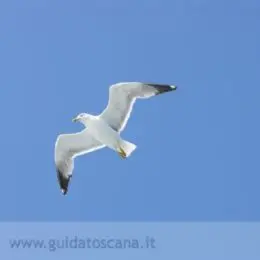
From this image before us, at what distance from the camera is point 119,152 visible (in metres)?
5.61

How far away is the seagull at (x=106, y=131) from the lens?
18.0ft

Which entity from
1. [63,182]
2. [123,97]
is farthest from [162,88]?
[63,182]

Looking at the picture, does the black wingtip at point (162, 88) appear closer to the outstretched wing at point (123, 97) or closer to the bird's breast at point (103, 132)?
the outstretched wing at point (123, 97)

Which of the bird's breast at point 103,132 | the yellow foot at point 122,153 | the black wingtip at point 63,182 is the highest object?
the bird's breast at point 103,132

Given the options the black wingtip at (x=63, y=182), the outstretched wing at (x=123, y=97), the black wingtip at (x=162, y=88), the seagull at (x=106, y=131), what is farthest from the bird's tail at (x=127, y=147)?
the black wingtip at (x=63, y=182)

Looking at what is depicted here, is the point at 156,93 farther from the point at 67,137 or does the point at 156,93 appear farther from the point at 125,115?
the point at 67,137

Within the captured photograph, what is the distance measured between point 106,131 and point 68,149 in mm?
396

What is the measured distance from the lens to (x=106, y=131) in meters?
5.74

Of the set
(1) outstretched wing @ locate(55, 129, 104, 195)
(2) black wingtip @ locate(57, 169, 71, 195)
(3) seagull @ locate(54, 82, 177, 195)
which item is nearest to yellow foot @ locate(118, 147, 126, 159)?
(3) seagull @ locate(54, 82, 177, 195)

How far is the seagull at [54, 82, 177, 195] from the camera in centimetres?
549

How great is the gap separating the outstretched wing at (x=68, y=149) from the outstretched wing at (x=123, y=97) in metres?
0.28

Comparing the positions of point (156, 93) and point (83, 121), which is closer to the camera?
point (156, 93)

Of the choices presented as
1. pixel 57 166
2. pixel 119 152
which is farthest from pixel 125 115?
pixel 57 166

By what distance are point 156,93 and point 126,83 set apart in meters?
0.19
